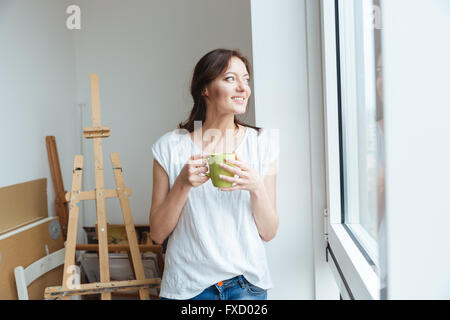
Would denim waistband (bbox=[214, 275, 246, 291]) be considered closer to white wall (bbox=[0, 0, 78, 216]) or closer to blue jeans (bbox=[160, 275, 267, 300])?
blue jeans (bbox=[160, 275, 267, 300])

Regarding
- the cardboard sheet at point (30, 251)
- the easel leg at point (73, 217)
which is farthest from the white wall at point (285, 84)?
the cardboard sheet at point (30, 251)

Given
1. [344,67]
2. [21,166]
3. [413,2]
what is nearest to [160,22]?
[21,166]

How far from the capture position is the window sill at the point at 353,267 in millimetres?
721

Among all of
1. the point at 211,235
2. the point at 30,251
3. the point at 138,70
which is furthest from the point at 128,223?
the point at 138,70

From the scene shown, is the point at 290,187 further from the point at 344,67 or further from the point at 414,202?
the point at 414,202

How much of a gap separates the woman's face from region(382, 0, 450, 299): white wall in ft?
1.91

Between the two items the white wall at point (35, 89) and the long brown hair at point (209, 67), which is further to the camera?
the white wall at point (35, 89)

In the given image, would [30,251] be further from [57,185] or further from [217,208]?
[217,208]

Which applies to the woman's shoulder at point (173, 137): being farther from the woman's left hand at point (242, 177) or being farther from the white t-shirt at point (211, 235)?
the woman's left hand at point (242, 177)

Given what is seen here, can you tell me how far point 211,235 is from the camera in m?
1.06

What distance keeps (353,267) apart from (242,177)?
0.33 m

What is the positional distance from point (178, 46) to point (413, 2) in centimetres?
193

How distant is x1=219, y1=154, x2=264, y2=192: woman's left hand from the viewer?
92cm

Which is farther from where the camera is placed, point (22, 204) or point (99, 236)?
point (22, 204)
